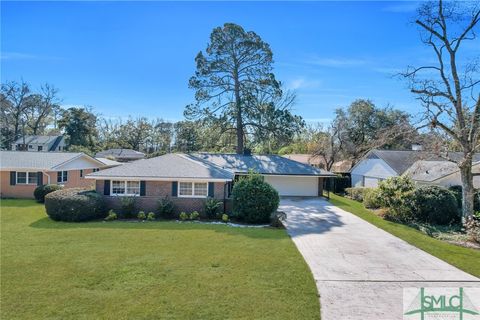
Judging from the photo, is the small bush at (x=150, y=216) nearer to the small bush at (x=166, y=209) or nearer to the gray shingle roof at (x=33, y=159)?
the small bush at (x=166, y=209)

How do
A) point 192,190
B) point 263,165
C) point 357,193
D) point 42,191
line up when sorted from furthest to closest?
1. point 263,165
2. point 357,193
3. point 42,191
4. point 192,190

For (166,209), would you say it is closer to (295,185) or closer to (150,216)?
(150,216)

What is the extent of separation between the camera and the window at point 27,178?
901 inches

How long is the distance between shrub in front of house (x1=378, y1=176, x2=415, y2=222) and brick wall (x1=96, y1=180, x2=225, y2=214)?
995 centimetres

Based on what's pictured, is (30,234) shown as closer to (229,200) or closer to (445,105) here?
(229,200)

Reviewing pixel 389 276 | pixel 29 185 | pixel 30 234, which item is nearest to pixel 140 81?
pixel 29 185

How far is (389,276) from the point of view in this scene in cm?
866

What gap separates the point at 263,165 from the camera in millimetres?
26453

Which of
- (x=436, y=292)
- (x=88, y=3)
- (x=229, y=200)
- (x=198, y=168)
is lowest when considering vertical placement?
(x=436, y=292)

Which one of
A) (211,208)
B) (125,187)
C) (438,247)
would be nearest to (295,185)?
(211,208)

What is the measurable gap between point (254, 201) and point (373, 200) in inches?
387

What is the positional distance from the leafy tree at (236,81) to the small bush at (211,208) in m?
15.2

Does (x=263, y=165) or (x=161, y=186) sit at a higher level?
(x=263, y=165)

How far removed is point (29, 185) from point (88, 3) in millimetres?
17712
